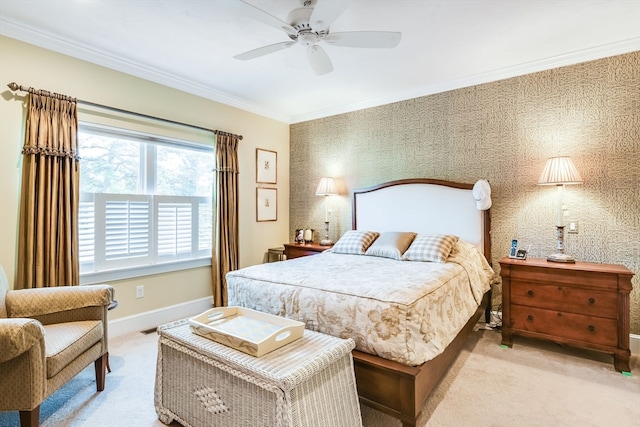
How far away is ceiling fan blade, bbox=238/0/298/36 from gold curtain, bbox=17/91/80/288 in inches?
73.4

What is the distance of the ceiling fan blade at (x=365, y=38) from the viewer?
2.08m

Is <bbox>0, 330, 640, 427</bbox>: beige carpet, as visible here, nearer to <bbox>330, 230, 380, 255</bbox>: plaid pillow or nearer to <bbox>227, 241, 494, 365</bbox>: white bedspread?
<bbox>227, 241, 494, 365</bbox>: white bedspread

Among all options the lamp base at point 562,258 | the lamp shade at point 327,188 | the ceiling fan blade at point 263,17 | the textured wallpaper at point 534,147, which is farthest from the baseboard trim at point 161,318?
the ceiling fan blade at point 263,17

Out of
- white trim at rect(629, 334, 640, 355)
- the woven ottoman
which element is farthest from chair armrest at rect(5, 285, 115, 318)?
white trim at rect(629, 334, 640, 355)

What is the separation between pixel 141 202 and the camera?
3322 mm

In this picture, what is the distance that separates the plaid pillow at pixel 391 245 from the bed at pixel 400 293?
0.03 ft

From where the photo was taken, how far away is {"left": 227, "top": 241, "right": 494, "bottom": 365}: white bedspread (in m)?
1.71

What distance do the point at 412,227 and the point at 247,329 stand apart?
Result: 2517mm

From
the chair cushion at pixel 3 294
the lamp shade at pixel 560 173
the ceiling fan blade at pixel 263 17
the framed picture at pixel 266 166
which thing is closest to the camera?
the ceiling fan blade at pixel 263 17

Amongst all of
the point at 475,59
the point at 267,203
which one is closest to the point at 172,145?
the point at 267,203

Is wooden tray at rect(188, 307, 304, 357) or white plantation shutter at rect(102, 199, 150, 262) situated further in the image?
white plantation shutter at rect(102, 199, 150, 262)

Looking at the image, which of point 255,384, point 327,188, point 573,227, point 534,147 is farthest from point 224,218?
point 573,227

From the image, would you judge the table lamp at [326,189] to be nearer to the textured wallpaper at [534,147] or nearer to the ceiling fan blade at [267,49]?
the textured wallpaper at [534,147]

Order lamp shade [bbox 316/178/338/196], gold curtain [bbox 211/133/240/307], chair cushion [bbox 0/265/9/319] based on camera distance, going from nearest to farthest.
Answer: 1. chair cushion [bbox 0/265/9/319]
2. gold curtain [bbox 211/133/240/307]
3. lamp shade [bbox 316/178/338/196]
